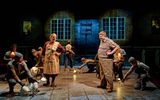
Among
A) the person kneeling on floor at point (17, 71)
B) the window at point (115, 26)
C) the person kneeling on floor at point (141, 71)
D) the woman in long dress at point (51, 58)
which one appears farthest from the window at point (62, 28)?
the person kneeling on floor at point (17, 71)

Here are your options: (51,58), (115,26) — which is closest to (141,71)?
(51,58)

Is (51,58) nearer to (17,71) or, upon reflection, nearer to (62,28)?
(17,71)

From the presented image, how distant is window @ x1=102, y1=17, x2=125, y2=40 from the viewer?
2864cm

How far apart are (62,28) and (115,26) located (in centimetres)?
421

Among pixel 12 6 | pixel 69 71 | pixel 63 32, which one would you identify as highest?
pixel 12 6

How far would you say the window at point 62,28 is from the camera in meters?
28.9

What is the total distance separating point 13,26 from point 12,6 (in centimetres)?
158

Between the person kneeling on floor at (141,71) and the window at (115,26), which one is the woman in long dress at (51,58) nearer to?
the person kneeling on floor at (141,71)

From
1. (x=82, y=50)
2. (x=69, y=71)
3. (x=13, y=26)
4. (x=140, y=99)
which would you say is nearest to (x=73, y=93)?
(x=140, y=99)

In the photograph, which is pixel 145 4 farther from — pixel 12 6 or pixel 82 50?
pixel 12 6

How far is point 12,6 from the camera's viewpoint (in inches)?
1136

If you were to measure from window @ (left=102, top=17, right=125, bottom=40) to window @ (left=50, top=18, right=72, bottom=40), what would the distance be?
278 centimetres

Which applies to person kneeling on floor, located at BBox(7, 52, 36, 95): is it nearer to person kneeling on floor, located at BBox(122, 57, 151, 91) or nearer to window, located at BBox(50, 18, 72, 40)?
person kneeling on floor, located at BBox(122, 57, 151, 91)

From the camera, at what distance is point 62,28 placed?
2906cm
